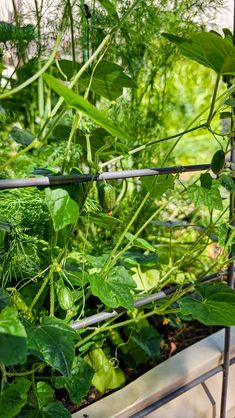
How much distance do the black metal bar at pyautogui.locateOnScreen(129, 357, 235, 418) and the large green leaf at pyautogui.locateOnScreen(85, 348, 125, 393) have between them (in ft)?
0.45

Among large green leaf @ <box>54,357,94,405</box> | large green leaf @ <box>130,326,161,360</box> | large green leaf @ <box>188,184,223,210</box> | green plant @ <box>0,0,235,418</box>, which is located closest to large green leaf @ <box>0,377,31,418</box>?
green plant @ <box>0,0,235,418</box>

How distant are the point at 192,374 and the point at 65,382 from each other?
33 centimetres

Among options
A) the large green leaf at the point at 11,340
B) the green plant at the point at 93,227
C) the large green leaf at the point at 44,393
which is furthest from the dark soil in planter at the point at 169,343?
the large green leaf at the point at 11,340

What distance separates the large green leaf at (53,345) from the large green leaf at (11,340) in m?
0.08

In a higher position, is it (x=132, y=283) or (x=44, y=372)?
(x=132, y=283)

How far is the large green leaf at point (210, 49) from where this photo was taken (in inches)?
23.3

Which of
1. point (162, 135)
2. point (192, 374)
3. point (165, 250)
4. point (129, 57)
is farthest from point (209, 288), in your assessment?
point (162, 135)

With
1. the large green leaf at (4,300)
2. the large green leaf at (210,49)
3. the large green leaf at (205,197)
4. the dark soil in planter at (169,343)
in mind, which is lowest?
the dark soil in planter at (169,343)

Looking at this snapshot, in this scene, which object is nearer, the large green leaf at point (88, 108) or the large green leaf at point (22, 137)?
the large green leaf at point (88, 108)

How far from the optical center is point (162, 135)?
162cm

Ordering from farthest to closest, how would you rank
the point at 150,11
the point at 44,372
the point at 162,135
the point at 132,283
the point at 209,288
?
1. the point at 162,135
2. the point at 150,11
3. the point at 44,372
4. the point at 209,288
5. the point at 132,283

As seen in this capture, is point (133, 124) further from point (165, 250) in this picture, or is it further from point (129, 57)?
point (165, 250)

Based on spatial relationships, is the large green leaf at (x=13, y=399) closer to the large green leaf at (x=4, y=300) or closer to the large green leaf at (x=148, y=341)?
the large green leaf at (x=4, y=300)

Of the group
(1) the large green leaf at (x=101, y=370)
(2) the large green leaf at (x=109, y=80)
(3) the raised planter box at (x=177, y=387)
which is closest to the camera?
(2) the large green leaf at (x=109, y=80)
